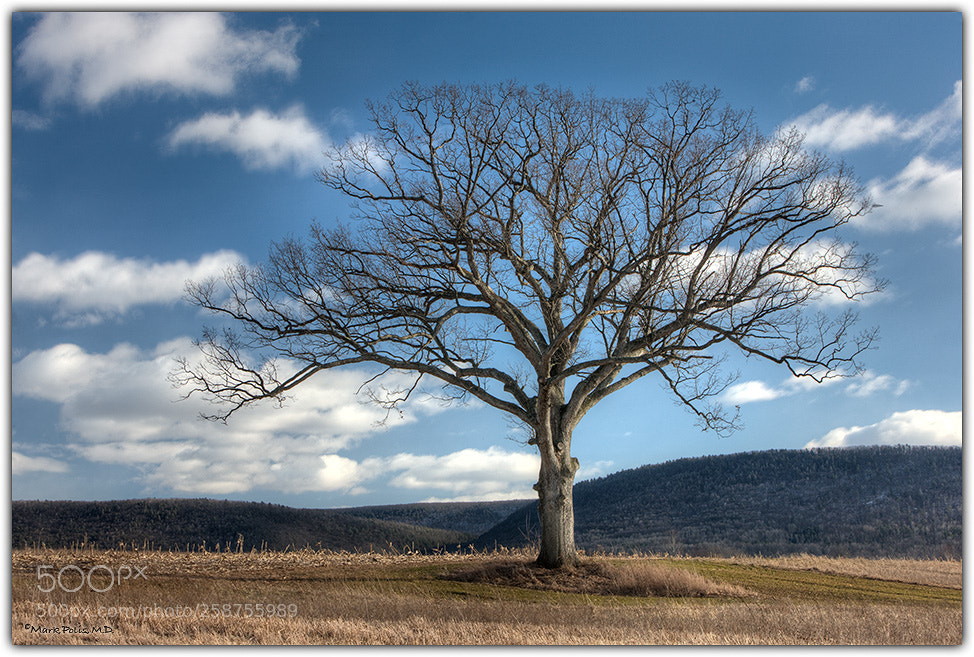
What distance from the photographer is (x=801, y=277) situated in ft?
53.5

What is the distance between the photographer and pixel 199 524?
1542 inches

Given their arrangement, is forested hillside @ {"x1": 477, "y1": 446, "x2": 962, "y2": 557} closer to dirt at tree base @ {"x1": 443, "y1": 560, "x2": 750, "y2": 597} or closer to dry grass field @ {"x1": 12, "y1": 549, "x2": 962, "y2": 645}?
dry grass field @ {"x1": 12, "y1": 549, "x2": 962, "y2": 645}

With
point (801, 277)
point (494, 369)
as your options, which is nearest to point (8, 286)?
point (494, 369)

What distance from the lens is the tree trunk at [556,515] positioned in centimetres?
1539

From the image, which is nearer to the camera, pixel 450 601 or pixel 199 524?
pixel 450 601

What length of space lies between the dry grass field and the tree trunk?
1.77ft

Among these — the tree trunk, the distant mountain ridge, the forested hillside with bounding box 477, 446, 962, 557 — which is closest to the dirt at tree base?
the tree trunk

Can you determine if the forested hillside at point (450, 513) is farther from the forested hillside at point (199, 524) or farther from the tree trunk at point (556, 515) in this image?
the tree trunk at point (556, 515)

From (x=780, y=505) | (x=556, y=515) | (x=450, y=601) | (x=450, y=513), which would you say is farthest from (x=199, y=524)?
(x=780, y=505)

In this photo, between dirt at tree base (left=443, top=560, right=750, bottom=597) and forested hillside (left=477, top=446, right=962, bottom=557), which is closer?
dirt at tree base (left=443, top=560, right=750, bottom=597)

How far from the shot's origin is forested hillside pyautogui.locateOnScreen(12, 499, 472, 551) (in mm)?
36188

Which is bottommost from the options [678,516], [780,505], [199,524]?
[678,516]

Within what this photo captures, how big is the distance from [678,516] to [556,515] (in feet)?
154

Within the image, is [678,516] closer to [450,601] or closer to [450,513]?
[450,513]
